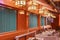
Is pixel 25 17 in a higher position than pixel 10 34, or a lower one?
higher

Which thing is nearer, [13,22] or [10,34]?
[10,34]

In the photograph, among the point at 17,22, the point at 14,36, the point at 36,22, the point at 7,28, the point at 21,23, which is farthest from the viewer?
the point at 36,22

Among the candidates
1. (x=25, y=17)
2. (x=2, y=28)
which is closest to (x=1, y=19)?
(x=2, y=28)

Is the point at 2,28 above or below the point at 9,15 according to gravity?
below

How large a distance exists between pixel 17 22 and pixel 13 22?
18.4 inches

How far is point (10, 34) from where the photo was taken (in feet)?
19.1

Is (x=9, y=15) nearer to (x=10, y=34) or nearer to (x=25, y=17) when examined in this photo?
(x=10, y=34)

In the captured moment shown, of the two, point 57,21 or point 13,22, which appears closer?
point 13,22

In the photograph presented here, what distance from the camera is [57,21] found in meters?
17.8

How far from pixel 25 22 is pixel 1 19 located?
287 cm

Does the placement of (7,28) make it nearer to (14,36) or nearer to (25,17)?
(14,36)

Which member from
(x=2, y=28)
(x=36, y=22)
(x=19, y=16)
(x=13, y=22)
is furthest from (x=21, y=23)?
(x=36, y=22)

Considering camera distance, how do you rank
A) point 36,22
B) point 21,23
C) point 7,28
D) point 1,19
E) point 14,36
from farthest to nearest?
1. point 36,22
2. point 21,23
3. point 14,36
4. point 7,28
5. point 1,19

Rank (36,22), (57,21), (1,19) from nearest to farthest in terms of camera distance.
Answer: (1,19) < (36,22) < (57,21)
